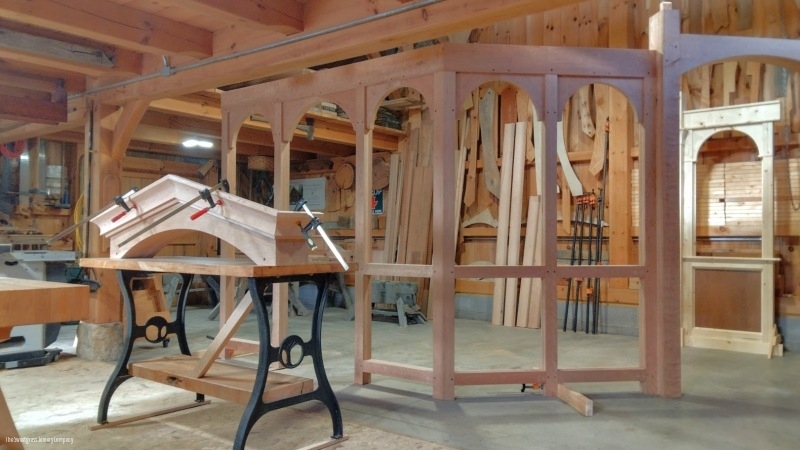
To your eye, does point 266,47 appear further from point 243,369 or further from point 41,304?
point 41,304

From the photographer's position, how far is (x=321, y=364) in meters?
2.95

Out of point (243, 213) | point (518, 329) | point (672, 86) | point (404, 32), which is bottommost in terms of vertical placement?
point (518, 329)

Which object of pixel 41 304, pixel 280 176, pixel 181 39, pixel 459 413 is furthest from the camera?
pixel 280 176

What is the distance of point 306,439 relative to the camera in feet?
9.96

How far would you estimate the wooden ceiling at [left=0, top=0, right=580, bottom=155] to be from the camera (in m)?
3.46

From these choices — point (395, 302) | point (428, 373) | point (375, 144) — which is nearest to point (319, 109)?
point (375, 144)

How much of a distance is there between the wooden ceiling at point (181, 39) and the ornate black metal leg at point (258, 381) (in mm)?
1862

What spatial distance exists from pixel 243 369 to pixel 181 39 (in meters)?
2.50

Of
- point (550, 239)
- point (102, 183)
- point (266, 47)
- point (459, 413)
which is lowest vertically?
point (459, 413)

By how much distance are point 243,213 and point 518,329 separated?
4.68 meters

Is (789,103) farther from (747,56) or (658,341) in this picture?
(658,341)

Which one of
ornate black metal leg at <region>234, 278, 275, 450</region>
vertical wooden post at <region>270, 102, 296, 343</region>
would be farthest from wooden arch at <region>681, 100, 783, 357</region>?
ornate black metal leg at <region>234, 278, 275, 450</region>

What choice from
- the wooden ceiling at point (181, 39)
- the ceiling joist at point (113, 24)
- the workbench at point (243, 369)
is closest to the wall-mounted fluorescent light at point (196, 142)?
the wooden ceiling at point (181, 39)

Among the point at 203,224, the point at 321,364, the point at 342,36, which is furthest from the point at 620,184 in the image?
the point at 203,224
